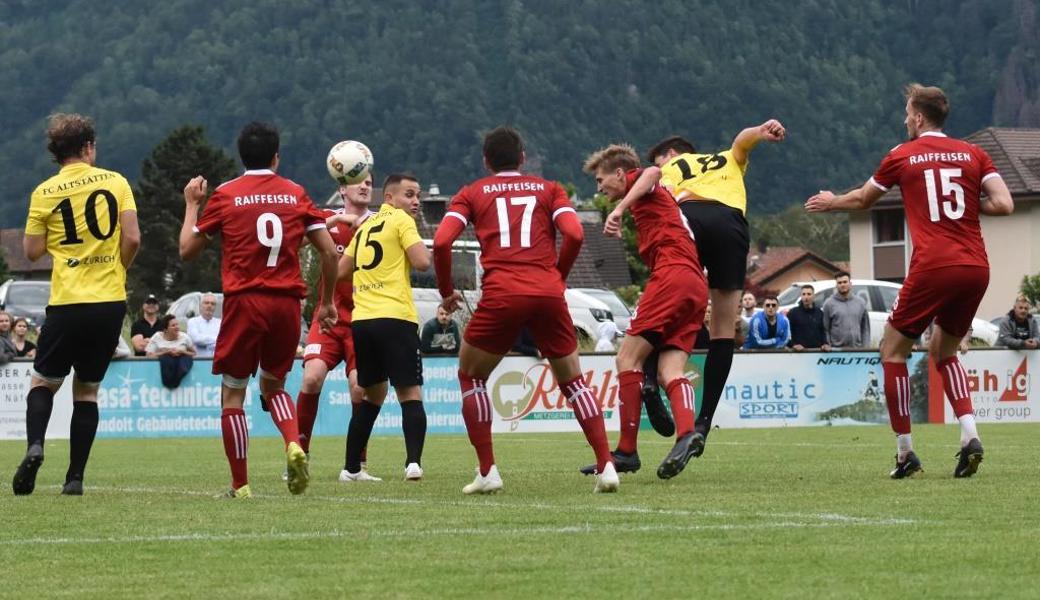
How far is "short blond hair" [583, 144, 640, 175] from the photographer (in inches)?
429

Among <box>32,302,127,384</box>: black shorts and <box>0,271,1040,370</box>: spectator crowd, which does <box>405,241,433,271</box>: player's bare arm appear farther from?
<box>0,271,1040,370</box>: spectator crowd

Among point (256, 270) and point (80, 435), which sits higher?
point (256, 270)

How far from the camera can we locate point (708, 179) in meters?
11.5

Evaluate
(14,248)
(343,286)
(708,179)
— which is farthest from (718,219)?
(14,248)

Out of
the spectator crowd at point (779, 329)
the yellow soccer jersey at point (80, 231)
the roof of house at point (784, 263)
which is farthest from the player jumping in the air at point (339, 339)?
the roof of house at point (784, 263)

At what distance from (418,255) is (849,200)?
258cm

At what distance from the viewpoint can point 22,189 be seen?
163750 mm

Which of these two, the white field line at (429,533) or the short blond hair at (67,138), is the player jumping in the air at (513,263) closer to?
the white field line at (429,533)

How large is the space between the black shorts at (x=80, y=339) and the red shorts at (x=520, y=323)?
214 cm

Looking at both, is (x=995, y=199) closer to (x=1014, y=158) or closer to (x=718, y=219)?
(x=718, y=219)

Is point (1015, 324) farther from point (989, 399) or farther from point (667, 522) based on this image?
point (667, 522)

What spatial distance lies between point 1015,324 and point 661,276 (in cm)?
1548

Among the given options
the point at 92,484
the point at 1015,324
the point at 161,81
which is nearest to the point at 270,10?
the point at 161,81

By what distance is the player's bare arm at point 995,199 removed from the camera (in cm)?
1048
